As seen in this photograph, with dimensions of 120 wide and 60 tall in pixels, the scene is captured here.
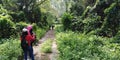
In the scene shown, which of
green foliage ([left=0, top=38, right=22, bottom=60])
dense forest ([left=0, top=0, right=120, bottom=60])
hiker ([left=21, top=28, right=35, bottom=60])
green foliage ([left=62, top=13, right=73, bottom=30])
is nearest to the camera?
green foliage ([left=0, top=38, right=22, bottom=60])

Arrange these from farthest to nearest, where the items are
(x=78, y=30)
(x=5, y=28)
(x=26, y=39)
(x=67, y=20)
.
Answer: (x=67, y=20) → (x=78, y=30) → (x=5, y=28) → (x=26, y=39)

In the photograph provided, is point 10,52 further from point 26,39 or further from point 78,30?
point 78,30

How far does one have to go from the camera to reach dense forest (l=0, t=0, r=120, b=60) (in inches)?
389

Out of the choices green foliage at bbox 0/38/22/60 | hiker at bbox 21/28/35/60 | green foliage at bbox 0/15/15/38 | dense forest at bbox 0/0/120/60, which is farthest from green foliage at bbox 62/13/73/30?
hiker at bbox 21/28/35/60

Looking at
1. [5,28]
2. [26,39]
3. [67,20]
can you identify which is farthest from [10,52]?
[67,20]

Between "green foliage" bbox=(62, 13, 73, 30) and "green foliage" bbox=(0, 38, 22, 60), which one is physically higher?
"green foliage" bbox=(62, 13, 73, 30)

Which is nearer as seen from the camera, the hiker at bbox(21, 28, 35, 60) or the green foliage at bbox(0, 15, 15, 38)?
the hiker at bbox(21, 28, 35, 60)

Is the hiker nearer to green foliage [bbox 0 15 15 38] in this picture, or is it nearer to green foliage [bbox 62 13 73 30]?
green foliage [bbox 0 15 15 38]

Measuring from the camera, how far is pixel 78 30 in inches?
899

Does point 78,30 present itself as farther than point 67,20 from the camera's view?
No

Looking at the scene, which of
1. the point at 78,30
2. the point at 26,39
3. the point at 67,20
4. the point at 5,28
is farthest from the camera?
the point at 67,20

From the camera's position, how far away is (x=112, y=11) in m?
17.2

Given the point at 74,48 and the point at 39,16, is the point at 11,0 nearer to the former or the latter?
the point at 39,16

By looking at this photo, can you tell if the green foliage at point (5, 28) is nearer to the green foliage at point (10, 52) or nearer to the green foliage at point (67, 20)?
the green foliage at point (10, 52)
